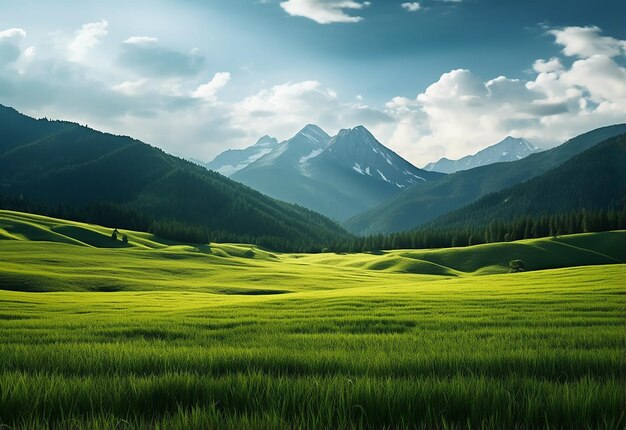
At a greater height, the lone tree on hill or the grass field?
the grass field

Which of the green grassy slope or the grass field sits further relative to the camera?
the green grassy slope

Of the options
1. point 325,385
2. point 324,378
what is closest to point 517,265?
point 324,378

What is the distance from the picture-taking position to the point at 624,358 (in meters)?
8.45

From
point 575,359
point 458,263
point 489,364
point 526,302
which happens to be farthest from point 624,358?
point 458,263

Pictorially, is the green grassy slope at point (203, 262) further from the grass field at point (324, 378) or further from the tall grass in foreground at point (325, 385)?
the tall grass in foreground at point (325, 385)

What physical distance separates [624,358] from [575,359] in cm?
98

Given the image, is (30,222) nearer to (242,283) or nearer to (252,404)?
(242,283)

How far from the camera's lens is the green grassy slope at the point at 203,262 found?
71.6 m

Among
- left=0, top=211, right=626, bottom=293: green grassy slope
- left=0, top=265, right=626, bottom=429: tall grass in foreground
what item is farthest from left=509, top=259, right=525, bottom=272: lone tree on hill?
left=0, top=265, right=626, bottom=429: tall grass in foreground

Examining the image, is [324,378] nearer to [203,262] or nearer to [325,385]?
[325,385]

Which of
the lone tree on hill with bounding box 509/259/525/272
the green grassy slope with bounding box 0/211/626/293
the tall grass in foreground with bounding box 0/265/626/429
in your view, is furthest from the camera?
the lone tree on hill with bounding box 509/259/525/272

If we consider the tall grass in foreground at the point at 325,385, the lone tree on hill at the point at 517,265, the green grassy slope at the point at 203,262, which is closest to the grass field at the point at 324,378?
the tall grass in foreground at the point at 325,385

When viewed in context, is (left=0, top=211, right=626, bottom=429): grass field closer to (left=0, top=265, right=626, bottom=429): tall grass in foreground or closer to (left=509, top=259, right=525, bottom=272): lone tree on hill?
(left=0, top=265, right=626, bottom=429): tall grass in foreground

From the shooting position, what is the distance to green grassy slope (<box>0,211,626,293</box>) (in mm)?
71562
